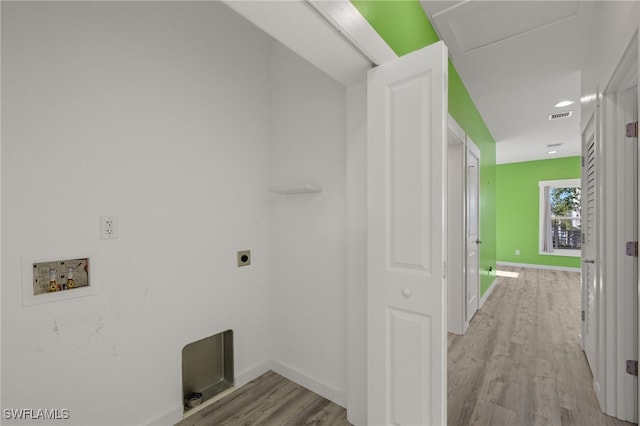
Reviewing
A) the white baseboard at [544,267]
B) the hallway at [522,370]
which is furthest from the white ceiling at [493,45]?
the white baseboard at [544,267]

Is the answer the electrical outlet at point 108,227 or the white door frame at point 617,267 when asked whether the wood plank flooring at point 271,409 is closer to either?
the electrical outlet at point 108,227

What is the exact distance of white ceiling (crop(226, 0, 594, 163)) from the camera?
48.1 inches

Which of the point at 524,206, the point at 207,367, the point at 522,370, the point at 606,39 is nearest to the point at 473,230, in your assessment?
the point at 522,370

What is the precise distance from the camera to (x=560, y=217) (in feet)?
23.5

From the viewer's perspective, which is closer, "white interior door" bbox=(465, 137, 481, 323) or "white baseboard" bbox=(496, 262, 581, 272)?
"white interior door" bbox=(465, 137, 481, 323)

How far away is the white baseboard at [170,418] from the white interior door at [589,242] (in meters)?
2.86

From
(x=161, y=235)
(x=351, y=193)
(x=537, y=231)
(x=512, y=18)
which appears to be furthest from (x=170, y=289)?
(x=537, y=231)

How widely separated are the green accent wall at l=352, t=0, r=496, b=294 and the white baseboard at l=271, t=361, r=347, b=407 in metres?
2.22

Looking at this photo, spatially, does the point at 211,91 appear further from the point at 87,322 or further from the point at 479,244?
the point at 479,244

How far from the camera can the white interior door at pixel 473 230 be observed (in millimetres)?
3516

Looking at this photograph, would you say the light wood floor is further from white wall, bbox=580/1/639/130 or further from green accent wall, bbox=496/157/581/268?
green accent wall, bbox=496/157/581/268

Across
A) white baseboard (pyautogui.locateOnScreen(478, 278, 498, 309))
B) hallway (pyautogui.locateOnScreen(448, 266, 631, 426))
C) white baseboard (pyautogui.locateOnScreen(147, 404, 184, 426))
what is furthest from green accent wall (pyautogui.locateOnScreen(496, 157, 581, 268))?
white baseboard (pyautogui.locateOnScreen(147, 404, 184, 426))

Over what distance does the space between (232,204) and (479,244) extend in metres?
3.42

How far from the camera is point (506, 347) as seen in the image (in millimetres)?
2938
